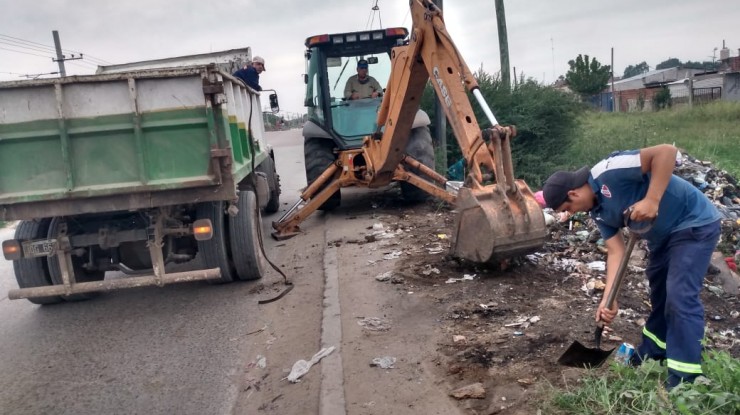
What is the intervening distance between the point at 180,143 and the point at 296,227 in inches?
147

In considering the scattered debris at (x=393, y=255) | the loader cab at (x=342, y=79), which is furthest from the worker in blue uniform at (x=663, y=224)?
the loader cab at (x=342, y=79)

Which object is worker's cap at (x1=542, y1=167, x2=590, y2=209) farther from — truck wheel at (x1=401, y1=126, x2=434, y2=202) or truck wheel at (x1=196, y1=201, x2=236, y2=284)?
truck wheel at (x1=401, y1=126, x2=434, y2=202)

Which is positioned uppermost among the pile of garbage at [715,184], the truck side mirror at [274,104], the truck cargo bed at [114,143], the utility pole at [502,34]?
the utility pole at [502,34]

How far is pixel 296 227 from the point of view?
9.35 meters

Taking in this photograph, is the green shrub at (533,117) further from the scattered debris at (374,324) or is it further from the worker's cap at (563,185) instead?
the worker's cap at (563,185)

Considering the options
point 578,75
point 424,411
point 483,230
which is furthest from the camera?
point 578,75

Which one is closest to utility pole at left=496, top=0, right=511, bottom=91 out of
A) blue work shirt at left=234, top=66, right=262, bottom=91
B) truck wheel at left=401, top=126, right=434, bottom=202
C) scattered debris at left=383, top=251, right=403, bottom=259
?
truck wheel at left=401, top=126, right=434, bottom=202

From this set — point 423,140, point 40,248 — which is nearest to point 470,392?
point 40,248

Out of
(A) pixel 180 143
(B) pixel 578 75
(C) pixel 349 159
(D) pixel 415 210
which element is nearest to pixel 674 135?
(D) pixel 415 210

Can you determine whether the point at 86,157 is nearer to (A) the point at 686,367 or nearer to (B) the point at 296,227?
(B) the point at 296,227

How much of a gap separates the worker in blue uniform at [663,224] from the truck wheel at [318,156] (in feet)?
22.0

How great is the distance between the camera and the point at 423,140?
32.1ft

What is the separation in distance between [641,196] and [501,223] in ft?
6.33

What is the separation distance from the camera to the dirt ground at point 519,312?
157 inches
